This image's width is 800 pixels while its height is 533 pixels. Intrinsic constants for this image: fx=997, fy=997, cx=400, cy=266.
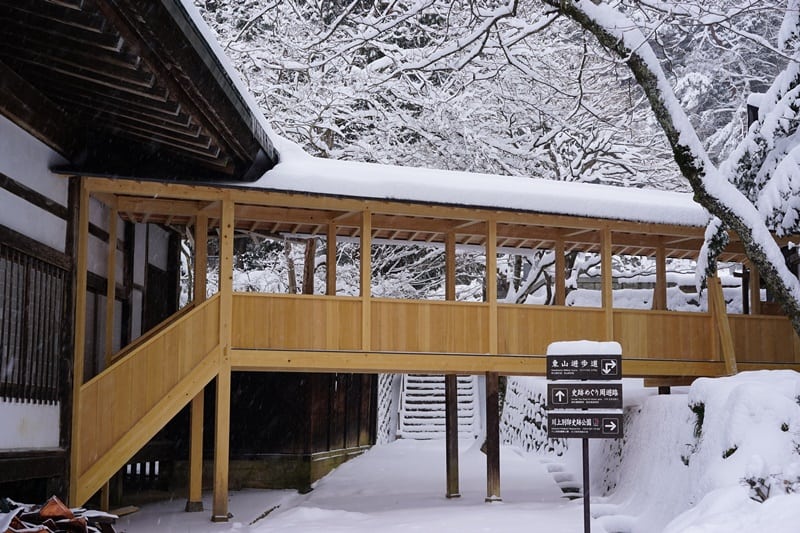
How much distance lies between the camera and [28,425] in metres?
10.3

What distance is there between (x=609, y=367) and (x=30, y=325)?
591 cm

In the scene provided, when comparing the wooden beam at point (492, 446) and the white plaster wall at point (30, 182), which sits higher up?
the white plaster wall at point (30, 182)

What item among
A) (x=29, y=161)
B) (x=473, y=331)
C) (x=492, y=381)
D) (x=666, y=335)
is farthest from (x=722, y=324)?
(x=29, y=161)

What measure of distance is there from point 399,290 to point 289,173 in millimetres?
10691

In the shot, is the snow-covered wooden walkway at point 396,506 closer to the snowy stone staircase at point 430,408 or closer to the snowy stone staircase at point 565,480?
the snowy stone staircase at point 565,480

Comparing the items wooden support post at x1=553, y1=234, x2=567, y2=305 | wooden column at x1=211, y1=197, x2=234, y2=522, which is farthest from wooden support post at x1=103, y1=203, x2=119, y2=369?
wooden support post at x1=553, y1=234, x2=567, y2=305

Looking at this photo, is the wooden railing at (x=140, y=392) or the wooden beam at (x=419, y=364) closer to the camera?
the wooden railing at (x=140, y=392)

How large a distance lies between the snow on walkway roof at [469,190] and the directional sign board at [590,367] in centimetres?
509

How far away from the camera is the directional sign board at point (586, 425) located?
9211 millimetres

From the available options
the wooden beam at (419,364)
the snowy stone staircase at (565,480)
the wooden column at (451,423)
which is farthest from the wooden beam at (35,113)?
the snowy stone staircase at (565,480)

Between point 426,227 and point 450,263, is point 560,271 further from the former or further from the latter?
point 426,227

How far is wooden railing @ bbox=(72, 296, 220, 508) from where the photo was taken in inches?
465

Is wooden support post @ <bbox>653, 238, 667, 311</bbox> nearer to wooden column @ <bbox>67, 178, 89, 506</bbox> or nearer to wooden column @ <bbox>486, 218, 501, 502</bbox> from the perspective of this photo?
wooden column @ <bbox>486, 218, 501, 502</bbox>

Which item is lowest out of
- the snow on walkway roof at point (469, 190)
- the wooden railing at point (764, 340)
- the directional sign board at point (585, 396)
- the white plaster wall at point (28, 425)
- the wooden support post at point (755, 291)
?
the white plaster wall at point (28, 425)
